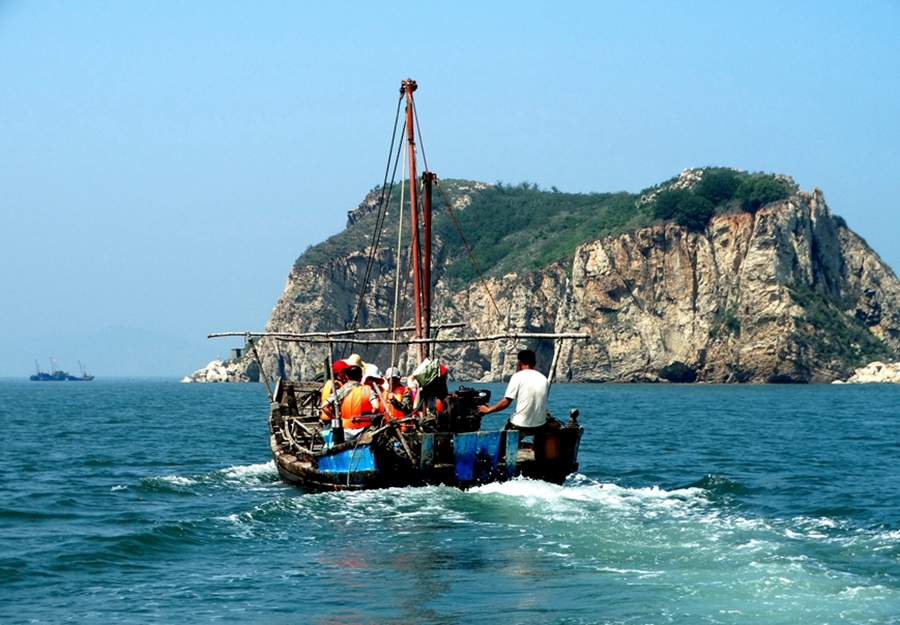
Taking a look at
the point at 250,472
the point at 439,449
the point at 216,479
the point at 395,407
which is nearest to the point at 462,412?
the point at 439,449

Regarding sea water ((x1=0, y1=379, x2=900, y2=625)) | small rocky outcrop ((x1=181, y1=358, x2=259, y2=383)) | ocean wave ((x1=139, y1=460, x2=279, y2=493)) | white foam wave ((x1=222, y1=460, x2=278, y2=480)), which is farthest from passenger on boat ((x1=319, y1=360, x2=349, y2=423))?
small rocky outcrop ((x1=181, y1=358, x2=259, y2=383))

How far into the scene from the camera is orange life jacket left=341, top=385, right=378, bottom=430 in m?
21.4

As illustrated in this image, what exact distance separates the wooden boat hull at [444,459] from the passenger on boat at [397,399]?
590mm

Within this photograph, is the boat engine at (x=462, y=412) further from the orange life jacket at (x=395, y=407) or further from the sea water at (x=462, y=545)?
the sea water at (x=462, y=545)

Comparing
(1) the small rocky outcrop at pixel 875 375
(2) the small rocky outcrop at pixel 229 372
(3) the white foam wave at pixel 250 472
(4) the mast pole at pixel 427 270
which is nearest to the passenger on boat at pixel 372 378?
(4) the mast pole at pixel 427 270

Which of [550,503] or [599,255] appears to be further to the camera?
[599,255]

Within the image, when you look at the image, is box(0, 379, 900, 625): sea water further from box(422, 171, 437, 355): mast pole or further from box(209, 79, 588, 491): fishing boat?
box(422, 171, 437, 355): mast pole

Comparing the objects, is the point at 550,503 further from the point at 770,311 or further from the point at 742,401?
the point at 770,311

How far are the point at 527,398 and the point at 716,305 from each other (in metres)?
97.6

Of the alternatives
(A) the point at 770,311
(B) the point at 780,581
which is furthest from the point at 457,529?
(A) the point at 770,311

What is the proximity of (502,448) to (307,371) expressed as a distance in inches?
4962

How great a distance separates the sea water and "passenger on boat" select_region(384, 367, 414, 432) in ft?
4.78

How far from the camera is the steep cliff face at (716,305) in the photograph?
366 ft

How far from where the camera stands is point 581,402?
239ft
